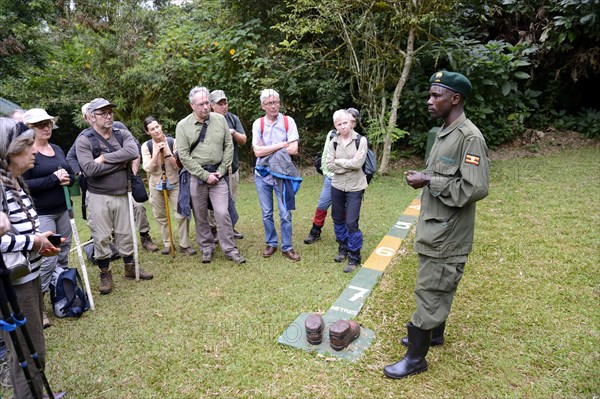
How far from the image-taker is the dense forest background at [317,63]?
8.75m

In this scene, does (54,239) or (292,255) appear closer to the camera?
(54,239)

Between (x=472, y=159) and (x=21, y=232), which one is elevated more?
(x=472, y=159)

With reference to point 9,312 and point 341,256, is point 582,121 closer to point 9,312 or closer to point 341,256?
point 341,256

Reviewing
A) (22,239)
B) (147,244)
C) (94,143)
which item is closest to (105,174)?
(94,143)

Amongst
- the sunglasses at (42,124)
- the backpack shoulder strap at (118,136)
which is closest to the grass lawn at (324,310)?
the backpack shoulder strap at (118,136)

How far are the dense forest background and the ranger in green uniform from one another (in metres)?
5.92

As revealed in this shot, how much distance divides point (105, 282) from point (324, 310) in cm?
236

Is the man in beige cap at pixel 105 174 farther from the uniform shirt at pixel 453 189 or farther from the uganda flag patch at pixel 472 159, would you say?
the uganda flag patch at pixel 472 159

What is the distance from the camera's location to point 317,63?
9570 millimetres

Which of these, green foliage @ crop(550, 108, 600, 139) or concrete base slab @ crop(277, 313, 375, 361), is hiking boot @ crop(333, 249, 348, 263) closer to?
concrete base slab @ crop(277, 313, 375, 361)

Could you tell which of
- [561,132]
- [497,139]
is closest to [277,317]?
[497,139]

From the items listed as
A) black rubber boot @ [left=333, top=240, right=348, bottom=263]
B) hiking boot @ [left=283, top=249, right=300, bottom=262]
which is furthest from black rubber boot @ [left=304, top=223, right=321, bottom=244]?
black rubber boot @ [left=333, top=240, right=348, bottom=263]

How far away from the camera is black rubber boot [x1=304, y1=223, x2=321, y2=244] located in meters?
5.52

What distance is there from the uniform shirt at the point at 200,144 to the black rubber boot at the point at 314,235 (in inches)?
61.3
